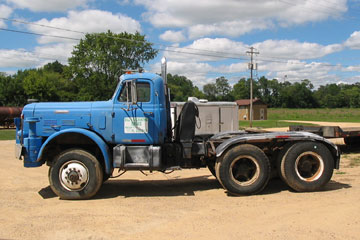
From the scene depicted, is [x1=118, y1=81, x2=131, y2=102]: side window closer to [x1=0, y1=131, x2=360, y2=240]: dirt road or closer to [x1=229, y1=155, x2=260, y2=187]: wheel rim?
[x1=0, y1=131, x2=360, y2=240]: dirt road

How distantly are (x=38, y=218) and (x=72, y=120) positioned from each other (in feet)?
6.89

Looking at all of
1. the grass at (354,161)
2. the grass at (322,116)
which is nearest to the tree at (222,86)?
the grass at (322,116)

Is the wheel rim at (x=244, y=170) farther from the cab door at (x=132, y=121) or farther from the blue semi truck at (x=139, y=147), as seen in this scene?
the cab door at (x=132, y=121)

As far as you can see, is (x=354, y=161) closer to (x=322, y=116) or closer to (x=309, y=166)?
(x=309, y=166)

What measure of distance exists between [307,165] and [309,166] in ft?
0.17

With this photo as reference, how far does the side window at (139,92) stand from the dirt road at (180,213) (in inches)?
78.9

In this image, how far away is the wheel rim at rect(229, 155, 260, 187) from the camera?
7.03 metres

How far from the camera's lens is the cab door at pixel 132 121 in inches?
275

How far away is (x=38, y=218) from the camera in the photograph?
568cm

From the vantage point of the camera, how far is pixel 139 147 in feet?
22.8

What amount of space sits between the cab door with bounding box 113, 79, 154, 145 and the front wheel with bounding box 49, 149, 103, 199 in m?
0.69

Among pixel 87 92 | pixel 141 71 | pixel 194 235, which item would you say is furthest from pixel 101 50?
pixel 194 235

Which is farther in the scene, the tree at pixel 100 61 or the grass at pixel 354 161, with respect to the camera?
the tree at pixel 100 61

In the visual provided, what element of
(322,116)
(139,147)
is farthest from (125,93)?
(322,116)
